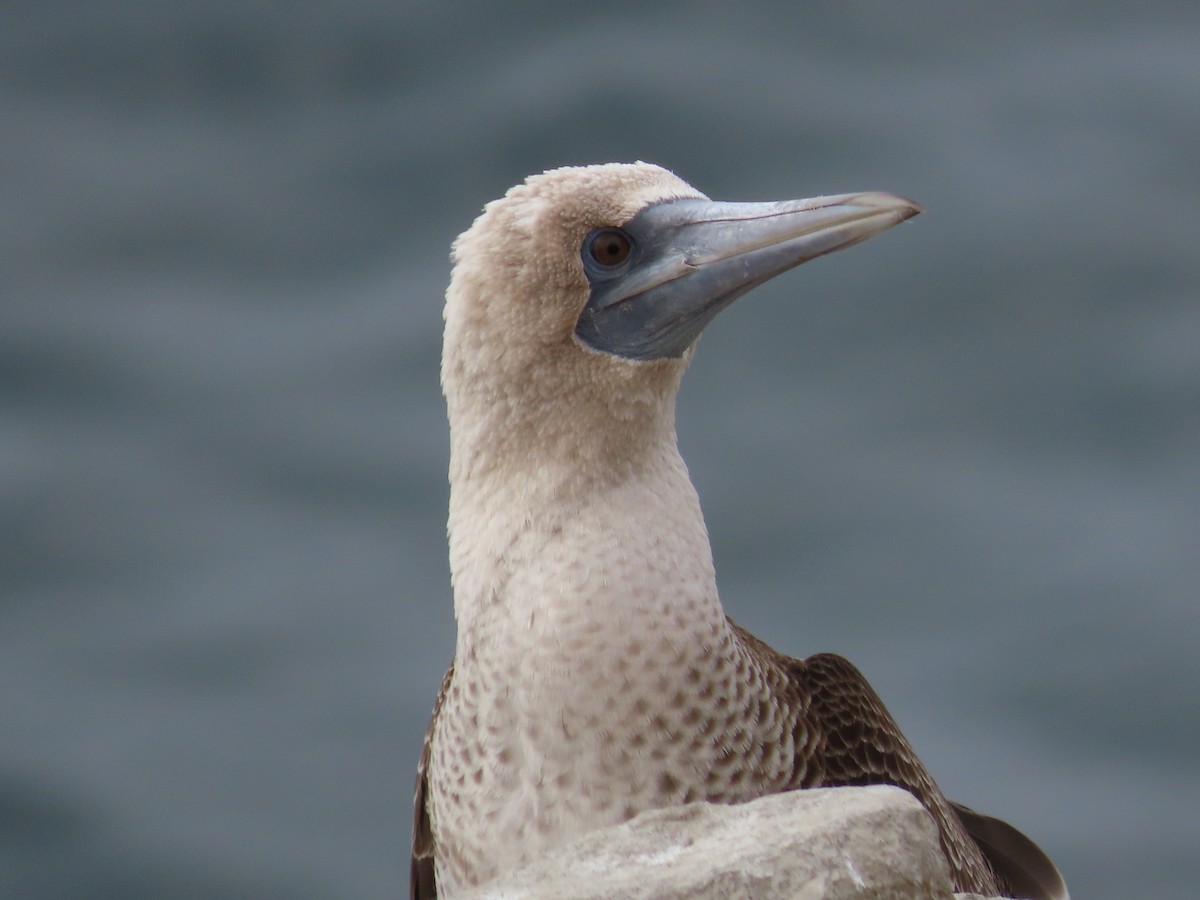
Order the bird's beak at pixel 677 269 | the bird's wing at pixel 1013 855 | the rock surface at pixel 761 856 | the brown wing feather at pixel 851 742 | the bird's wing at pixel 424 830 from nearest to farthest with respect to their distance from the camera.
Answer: the rock surface at pixel 761 856 → the bird's beak at pixel 677 269 → the brown wing feather at pixel 851 742 → the bird's wing at pixel 424 830 → the bird's wing at pixel 1013 855

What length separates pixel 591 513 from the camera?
13.1ft

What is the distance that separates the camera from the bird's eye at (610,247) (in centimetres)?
399

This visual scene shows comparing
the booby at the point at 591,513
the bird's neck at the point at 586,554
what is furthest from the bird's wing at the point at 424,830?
the bird's neck at the point at 586,554

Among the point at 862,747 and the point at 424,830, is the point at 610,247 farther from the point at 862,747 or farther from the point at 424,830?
the point at 424,830

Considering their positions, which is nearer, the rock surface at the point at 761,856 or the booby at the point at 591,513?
the rock surface at the point at 761,856

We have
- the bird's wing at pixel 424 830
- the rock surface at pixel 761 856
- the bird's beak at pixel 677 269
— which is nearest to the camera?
the rock surface at pixel 761 856

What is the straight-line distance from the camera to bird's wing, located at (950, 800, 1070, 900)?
16.9 ft

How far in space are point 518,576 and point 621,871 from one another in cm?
116

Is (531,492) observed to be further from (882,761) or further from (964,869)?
(964,869)

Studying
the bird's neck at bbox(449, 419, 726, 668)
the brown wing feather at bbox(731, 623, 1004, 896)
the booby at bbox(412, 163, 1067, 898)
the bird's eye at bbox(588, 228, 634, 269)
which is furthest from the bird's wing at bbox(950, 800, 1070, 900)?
the bird's eye at bbox(588, 228, 634, 269)

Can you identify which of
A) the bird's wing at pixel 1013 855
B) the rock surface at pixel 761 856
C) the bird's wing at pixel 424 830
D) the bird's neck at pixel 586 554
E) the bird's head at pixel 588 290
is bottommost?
the rock surface at pixel 761 856

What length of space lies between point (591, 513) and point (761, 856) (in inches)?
47.9

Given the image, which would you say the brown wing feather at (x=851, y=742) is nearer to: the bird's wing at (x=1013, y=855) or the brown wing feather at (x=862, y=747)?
the brown wing feather at (x=862, y=747)

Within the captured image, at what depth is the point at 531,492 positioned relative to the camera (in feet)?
13.2
